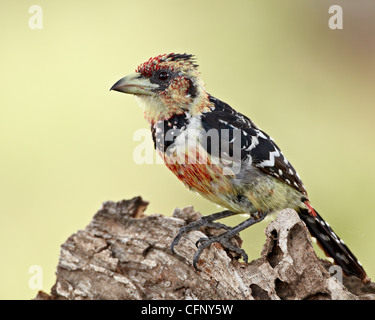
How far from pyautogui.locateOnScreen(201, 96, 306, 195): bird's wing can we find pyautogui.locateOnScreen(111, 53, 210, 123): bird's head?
0.11m

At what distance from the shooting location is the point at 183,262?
3043 mm

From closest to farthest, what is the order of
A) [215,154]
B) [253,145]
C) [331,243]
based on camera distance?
[215,154] → [253,145] → [331,243]

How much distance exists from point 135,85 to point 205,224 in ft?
3.09

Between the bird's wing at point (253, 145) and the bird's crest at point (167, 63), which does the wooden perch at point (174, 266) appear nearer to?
the bird's wing at point (253, 145)

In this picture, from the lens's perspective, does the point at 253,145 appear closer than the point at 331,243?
Yes

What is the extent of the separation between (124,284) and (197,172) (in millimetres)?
796

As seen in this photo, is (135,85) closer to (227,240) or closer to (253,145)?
(253,145)

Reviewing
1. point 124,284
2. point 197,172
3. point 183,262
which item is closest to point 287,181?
point 197,172

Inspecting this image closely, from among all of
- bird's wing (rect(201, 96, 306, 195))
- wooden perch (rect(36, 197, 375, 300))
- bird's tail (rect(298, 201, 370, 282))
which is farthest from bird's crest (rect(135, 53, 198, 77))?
bird's tail (rect(298, 201, 370, 282))

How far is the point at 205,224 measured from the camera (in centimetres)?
320

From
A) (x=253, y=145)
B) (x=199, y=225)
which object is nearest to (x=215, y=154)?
(x=253, y=145)

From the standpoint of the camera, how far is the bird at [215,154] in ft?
9.70

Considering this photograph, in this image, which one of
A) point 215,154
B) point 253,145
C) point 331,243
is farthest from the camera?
point 331,243
